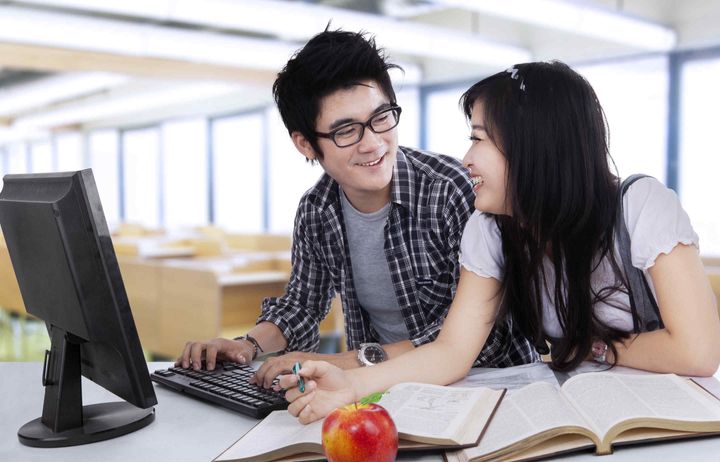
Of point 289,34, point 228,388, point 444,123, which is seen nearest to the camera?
point 228,388

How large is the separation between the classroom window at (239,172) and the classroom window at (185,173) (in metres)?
0.33

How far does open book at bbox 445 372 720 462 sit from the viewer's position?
96cm

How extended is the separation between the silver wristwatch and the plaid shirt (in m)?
0.13

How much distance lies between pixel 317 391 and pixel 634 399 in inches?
18.5

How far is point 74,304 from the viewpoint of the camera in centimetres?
112

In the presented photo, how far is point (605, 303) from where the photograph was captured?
1488mm

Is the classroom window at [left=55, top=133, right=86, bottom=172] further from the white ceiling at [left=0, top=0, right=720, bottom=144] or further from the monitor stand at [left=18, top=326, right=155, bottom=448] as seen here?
the monitor stand at [left=18, top=326, right=155, bottom=448]

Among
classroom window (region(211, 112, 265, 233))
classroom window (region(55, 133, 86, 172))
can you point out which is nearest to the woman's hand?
classroom window (region(211, 112, 265, 233))

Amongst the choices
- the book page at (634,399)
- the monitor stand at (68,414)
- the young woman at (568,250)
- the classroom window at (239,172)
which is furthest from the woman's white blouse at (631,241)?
the classroom window at (239,172)

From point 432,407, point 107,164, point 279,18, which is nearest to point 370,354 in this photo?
point 432,407

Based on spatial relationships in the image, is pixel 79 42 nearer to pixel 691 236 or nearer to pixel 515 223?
pixel 515 223

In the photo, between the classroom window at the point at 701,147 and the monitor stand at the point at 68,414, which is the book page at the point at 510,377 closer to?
the monitor stand at the point at 68,414

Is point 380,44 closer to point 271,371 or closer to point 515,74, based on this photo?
point 515,74

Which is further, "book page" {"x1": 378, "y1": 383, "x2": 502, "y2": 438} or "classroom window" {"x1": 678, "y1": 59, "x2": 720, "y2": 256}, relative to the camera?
"classroom window" {"x1": 678, "y1": 59, "x2": 720, "y2": 256}
